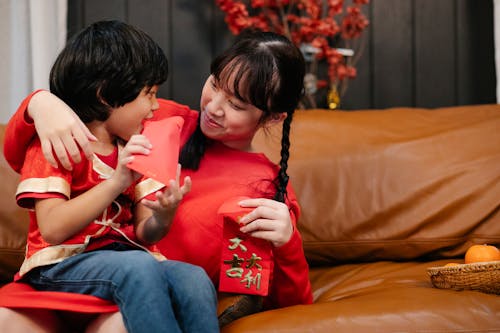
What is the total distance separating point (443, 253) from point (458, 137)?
1.11 feet

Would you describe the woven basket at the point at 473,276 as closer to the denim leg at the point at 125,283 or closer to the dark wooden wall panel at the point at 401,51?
the denim leg at the point at 125,283

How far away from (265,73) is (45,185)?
522 millimetres

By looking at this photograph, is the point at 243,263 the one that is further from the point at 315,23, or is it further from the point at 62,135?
the point at 315,23

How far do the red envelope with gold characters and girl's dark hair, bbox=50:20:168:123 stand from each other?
31cm

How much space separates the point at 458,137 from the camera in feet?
6.15

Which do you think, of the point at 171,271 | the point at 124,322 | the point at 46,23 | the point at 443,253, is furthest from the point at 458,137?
the point at 46,23

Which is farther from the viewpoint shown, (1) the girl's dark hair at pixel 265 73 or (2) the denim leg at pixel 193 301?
(1) the girl's dark hair at pixel 265 73

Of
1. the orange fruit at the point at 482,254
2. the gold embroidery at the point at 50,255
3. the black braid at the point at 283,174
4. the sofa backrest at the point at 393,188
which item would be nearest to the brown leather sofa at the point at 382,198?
the sofa backrest at the point at 393,188

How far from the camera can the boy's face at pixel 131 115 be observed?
1.28 m

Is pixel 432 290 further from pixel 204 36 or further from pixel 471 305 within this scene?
pixel 204 36

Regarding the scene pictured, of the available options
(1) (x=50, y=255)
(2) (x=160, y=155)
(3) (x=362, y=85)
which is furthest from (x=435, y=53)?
(1) (x=50, y=255)

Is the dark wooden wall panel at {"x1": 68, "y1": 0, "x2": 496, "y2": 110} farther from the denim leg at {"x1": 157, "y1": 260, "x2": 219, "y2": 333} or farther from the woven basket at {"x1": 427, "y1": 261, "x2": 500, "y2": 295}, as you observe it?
the denim leg at {"x1": 157, "y1": 260, "x2": 219, "y2": 333}

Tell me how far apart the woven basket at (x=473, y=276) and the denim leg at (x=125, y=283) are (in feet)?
2.12

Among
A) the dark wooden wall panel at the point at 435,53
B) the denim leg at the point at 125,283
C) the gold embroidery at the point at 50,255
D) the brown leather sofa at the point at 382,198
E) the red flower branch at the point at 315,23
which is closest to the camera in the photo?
the denim leg at the point at 125,283
